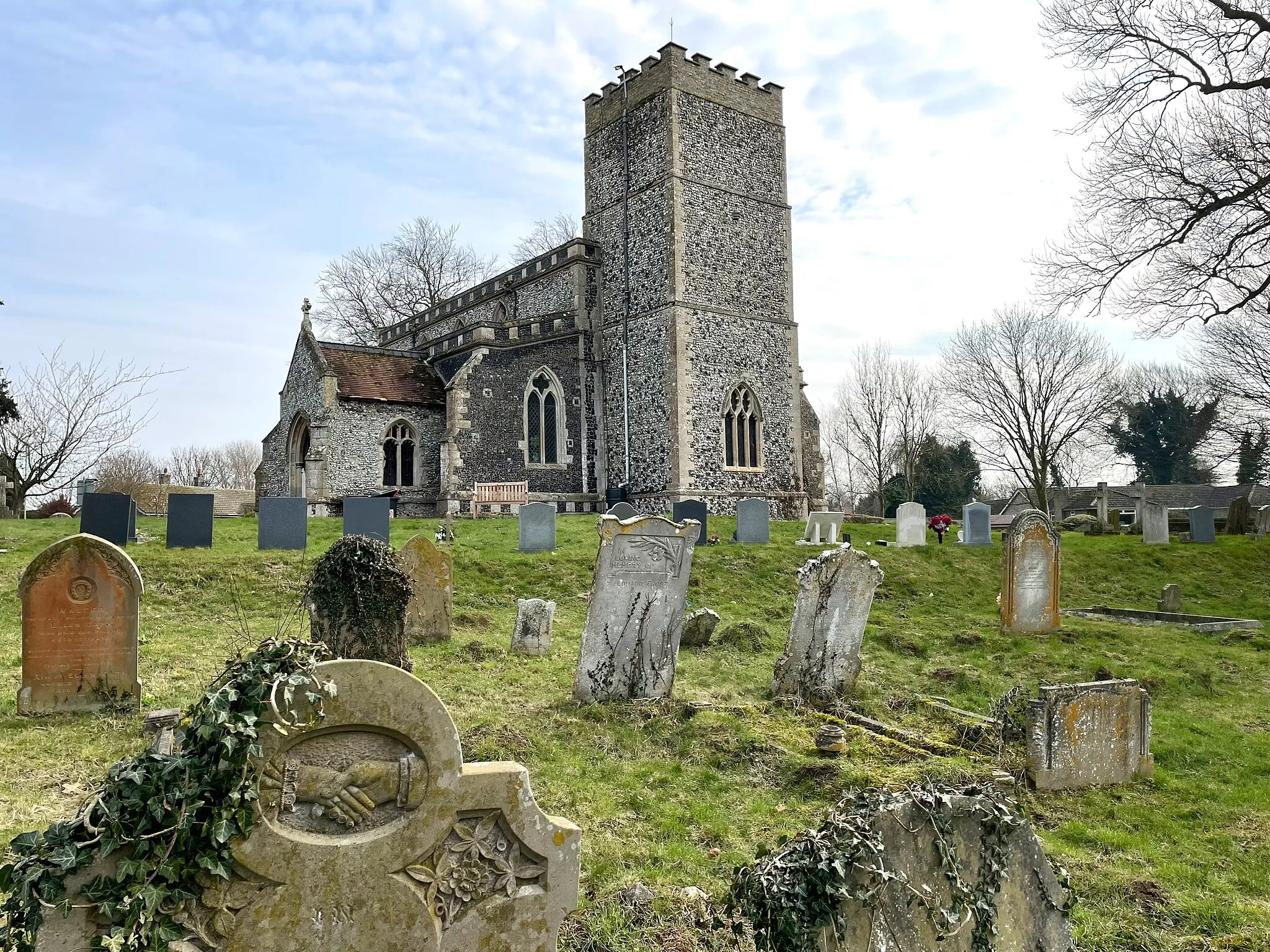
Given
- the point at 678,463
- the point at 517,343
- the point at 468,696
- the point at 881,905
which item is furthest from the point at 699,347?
the point at 881,905

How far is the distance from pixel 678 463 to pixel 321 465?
9.60m

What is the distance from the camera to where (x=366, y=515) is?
13172 millimetres

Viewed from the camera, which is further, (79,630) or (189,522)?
(189,522)

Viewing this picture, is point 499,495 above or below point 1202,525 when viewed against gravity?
above

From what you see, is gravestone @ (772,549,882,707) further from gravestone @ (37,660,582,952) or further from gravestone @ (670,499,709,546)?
gravestone @ (670,499,709,546)

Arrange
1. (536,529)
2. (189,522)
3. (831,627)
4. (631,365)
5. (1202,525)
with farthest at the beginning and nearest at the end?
1. (631,365)
2. (1202,525)
3. (536,529)
4. (189,522)
5. (831,627)

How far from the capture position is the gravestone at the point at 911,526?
57.6 ft

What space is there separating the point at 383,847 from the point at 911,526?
16636 millimetres

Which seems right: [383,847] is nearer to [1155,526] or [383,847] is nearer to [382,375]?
[1155,526]

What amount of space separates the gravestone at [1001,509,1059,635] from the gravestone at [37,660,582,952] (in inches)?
385

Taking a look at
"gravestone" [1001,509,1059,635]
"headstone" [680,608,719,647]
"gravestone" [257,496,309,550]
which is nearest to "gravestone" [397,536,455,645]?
"headstone" [680,608,719,647]

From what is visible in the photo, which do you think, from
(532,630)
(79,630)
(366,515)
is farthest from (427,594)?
(366,515)

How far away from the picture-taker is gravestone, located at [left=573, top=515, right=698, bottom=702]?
705 cm

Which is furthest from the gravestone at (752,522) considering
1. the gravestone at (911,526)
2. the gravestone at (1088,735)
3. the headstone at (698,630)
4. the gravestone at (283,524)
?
the gravestone at (1088,735)
